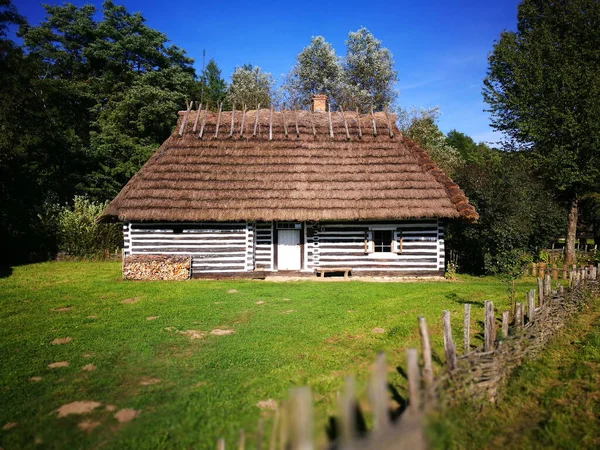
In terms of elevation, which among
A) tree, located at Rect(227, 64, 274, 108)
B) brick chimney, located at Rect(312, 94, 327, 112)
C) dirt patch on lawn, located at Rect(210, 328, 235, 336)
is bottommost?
dirt patch on lawn, located at Rect(210, 328, 235, 336)

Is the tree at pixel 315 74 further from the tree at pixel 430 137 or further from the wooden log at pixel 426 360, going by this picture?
the wooden log at pixel 426 360

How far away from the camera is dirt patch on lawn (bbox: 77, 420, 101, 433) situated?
444 centimetres

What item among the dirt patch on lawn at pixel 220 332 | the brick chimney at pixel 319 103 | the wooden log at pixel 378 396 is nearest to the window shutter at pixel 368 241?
the brick chimney at pixel 319 103

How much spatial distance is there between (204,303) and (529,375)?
777cm

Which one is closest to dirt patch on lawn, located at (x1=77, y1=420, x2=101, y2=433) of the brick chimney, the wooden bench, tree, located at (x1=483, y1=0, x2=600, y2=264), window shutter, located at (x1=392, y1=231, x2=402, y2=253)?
the wooden bench

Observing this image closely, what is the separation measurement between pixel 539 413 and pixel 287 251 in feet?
37.6

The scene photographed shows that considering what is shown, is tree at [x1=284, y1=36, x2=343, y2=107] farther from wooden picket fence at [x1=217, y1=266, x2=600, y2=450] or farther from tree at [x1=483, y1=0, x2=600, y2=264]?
wooden picket fence at [x1=217, y1=266, x2=600, y2=450]

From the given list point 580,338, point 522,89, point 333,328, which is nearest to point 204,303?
point 333,328

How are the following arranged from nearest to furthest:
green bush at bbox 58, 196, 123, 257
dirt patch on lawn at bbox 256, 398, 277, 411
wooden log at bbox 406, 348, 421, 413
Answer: wooden log at bbox 406, 348, 421, 413 < dirt patch on lawn at bbox 256, 398, 277, 411 < green bush at bbox 58, 196, 123, 257

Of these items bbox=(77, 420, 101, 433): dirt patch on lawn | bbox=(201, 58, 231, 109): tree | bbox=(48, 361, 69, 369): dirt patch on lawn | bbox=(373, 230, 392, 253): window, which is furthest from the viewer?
bbox=(201, 58, 231, 109): tree

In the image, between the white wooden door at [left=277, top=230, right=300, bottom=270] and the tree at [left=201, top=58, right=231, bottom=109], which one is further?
the tree at [left=201, top=58, right=231, bottom=109]

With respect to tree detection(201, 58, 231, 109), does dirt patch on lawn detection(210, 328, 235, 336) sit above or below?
below

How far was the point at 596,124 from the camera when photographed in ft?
54.5

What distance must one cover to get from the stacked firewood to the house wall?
62 centimetres
